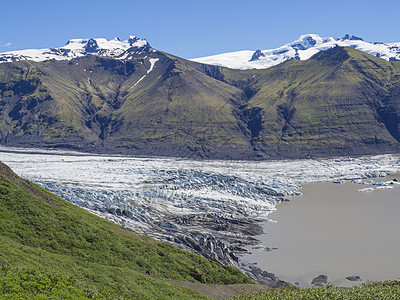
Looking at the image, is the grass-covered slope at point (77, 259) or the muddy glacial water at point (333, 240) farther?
the muddy glacial water at point (333, 240)

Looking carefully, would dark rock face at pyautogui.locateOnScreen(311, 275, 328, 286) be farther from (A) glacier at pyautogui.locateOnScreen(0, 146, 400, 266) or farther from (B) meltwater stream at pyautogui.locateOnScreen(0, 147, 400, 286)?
(A) glacier at pyautogui.locateOnScreen(0, 146, 400, 266)

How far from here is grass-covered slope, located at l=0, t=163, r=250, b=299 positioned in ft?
96.8

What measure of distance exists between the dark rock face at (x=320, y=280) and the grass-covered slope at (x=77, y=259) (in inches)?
468

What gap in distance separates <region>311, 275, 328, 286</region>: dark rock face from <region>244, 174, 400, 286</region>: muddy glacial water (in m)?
0.83

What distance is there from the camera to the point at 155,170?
145m

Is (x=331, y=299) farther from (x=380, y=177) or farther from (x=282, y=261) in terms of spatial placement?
(x=380, y=177)

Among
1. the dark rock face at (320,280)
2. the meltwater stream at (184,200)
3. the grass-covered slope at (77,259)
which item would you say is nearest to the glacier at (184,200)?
the meltwater stream at (184,200)

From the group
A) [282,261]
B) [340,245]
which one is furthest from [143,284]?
[340,245]

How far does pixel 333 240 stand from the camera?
74000 mm

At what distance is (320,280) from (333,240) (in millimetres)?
20983

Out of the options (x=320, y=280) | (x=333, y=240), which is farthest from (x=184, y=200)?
(x=320, y=280)

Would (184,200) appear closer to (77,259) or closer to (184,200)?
(184,200)

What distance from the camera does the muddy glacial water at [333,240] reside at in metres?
58.5

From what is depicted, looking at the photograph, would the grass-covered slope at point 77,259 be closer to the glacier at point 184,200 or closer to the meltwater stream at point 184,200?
the glacier at point 184,200
